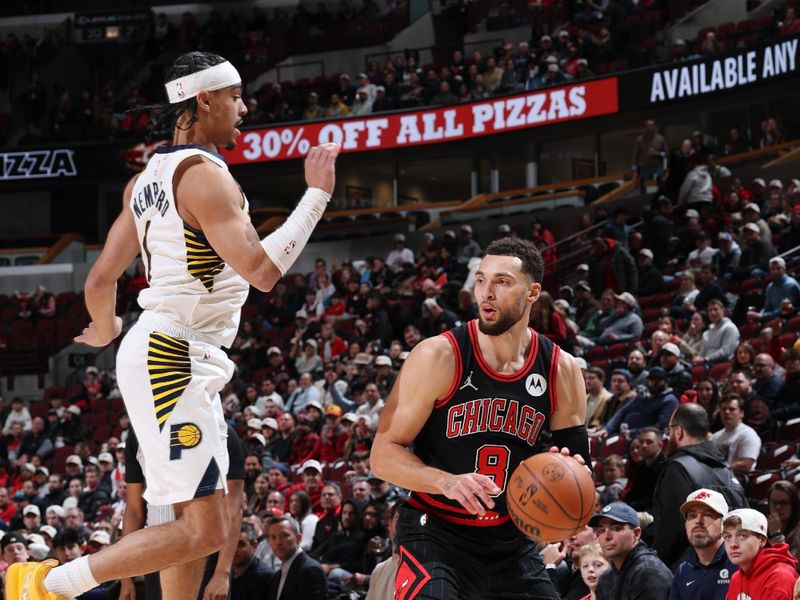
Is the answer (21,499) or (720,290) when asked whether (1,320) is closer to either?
(21,499)

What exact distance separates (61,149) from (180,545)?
2759 cm

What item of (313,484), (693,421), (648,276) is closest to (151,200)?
(693,421)

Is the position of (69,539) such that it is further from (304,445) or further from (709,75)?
(709,75)

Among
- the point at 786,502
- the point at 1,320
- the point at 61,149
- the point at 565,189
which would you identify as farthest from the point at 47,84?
the point at 786,502

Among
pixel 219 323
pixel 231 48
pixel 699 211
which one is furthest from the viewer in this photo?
pixel 231 48

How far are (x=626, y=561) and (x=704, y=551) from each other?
53 centimetres

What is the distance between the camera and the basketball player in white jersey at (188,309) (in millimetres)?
4590

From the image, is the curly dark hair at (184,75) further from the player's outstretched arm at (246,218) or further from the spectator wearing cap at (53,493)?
the spectator wearing cap at (53,493)

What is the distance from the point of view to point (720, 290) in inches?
593

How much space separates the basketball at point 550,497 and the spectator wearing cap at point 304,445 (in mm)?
10869

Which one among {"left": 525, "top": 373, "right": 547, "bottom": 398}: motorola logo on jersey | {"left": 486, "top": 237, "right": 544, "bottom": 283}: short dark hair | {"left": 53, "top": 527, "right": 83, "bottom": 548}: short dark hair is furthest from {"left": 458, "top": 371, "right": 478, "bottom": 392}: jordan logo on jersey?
{"left": 53, "top": 527, "right": 83, "bottom": 548}: short dark hair

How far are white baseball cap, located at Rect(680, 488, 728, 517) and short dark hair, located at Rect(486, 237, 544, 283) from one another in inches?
120

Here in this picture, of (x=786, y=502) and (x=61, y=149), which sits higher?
(x=61, y=149)

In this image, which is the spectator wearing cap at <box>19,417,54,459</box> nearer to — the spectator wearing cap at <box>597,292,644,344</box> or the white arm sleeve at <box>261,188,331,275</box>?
the spectator wearing cap at <box>597,292,644,344</box>
